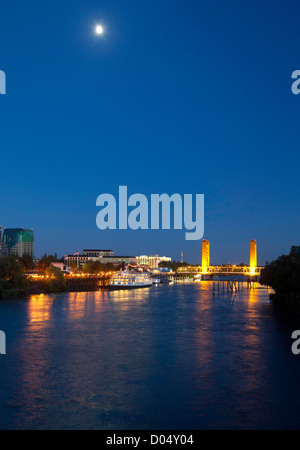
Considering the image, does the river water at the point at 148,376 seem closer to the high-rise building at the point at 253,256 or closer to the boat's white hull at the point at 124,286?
the boat's white hull at the point at 124,286

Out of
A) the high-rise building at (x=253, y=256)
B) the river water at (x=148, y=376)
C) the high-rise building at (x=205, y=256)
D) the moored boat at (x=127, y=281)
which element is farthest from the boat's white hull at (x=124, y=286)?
the high-rise building at (x=205, y=256)

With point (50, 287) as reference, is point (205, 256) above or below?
above

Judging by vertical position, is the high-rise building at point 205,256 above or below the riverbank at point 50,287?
above

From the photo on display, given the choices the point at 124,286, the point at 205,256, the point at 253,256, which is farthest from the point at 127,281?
the point at 205,256

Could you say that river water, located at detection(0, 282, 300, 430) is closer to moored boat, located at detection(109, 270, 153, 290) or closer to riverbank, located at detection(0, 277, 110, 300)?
riverbank, located at detection(0, 277, 110, 300)

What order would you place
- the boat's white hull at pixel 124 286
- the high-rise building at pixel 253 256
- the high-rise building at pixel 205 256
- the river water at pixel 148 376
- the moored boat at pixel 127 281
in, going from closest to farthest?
the river water at pixel 148 376, the boat's white hull at pixel 124 286, the moored boat at pixel 127 281, the high-rise building at pixel 253 256, the high-rise building at pixel 205 256

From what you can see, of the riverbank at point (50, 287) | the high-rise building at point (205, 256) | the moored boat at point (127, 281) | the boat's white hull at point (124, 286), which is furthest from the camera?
the high-rise building at point (205, 256)

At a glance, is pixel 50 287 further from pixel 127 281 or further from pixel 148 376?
pixel 148 376

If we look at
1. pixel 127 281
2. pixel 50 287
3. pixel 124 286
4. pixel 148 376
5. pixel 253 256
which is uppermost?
pixel 253 256

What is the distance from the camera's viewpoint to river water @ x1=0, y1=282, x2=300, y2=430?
1327 cm

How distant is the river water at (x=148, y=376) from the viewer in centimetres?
1327

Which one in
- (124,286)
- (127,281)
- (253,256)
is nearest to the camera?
(124,286)

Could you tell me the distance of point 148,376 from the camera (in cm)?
1784
